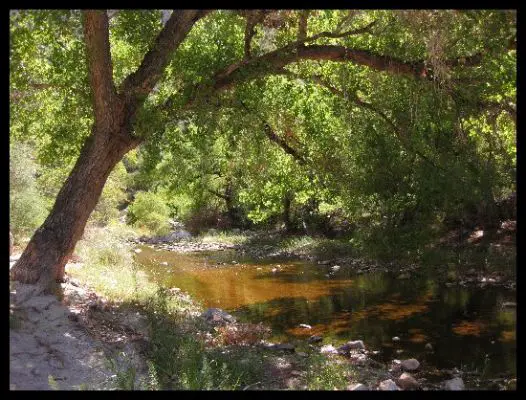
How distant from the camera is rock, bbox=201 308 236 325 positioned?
1180cm

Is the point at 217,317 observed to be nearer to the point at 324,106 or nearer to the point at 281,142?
the point at 281,142

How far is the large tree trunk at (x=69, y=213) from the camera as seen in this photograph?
923 cm

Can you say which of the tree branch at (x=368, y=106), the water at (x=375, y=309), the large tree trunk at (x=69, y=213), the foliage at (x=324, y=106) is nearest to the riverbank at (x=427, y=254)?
the water at (x=375, y=309)

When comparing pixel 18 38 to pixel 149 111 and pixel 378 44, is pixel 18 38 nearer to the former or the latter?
pixel 149 111

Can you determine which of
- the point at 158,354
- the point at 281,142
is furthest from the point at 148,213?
the point at 158,354

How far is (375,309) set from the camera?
13.4 m

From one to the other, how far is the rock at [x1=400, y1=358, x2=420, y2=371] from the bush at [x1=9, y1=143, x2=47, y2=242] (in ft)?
25.6

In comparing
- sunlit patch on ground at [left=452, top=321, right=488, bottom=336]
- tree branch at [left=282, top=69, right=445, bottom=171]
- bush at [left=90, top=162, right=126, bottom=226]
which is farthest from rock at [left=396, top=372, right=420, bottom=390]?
bush at [left=90, top=162, right=126, bottom=226]

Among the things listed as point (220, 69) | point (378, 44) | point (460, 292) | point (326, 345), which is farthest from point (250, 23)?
point (460, 292)

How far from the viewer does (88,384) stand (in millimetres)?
6566

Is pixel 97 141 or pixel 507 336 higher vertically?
pixel 97 141

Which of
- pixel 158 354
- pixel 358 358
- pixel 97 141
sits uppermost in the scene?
pixel 97 141

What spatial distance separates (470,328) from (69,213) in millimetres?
8280

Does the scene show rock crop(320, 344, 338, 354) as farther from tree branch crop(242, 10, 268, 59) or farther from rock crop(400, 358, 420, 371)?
tree branch crop(242, 10, 268, 59)
